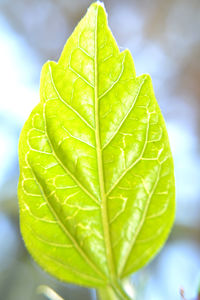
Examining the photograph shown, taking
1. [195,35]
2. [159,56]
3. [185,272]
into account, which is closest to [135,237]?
[185,272]

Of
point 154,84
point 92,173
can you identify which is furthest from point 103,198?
point 154,84

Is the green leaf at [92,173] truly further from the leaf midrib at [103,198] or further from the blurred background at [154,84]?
the blurred background at [154,84]

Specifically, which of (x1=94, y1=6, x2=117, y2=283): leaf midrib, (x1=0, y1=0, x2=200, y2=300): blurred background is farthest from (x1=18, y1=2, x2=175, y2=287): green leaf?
(x1=0, y1=0, x2=200, y2=300): blurred background

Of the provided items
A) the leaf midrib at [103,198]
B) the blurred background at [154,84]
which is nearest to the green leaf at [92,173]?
the leaf midrib at [103,198]

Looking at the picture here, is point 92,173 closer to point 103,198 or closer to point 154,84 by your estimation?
point 103,198

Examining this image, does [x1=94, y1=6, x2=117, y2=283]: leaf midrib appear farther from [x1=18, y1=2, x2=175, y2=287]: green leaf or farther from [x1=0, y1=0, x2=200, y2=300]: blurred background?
[x1=0, y1=0, x2=200, y2=300]: blurred background

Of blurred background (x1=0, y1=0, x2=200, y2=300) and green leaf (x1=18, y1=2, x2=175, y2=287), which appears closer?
green leaf (x1=18, y1=2, x2=175, y2=287)

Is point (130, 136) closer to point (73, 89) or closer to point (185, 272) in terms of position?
point (73, 89)

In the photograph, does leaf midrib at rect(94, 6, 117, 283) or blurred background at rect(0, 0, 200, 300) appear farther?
blurred background at rect(0, 0, 200, 300)
